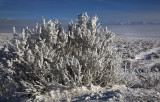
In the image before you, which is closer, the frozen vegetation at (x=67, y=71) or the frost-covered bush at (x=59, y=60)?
the frozen vegetation at (x=67, y=71)

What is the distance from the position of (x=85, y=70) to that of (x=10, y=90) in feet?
5.95

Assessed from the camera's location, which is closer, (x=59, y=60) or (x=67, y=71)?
(x=67, y=71)

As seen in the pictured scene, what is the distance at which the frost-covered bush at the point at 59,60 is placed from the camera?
347 centimetres

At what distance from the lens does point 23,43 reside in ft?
12.1

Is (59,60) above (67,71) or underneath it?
above

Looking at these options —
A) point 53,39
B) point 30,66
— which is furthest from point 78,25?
point 30,66

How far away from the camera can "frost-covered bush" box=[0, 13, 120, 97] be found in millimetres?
3469

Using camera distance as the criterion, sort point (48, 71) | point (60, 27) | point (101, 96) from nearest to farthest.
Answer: point (101, 96), point (48, 71), point (60, 27)

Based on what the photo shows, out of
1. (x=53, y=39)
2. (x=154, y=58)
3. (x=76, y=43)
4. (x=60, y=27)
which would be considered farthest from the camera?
(x=154, y=58)

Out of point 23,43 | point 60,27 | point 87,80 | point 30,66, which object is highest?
point 60,27

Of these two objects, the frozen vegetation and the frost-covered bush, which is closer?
the frozen vegetation

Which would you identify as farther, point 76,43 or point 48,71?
point 76,43

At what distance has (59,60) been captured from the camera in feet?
12.4

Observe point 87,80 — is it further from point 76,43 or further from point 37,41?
point 37,41
